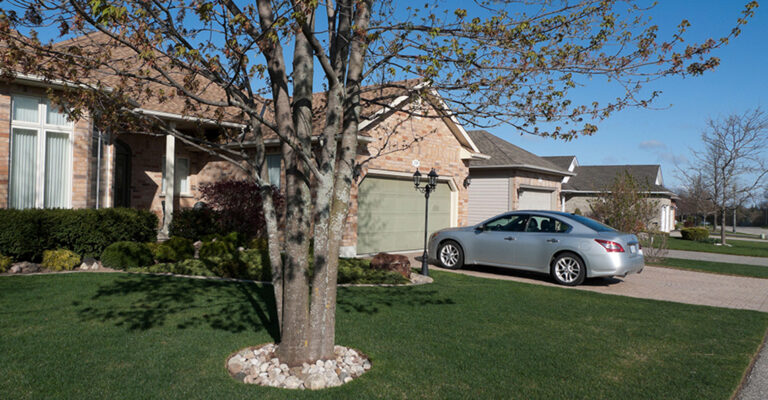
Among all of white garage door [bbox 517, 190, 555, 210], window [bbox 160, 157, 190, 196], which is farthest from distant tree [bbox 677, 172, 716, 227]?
window [bbox 160, 157, 190, 196]

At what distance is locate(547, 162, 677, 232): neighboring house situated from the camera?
117 ft

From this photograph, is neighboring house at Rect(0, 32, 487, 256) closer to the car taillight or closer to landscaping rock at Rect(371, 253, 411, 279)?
Result: landscaping rock at Rect(371, 253, 411, 279)

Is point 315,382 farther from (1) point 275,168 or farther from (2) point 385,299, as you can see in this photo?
(1) point 275,168

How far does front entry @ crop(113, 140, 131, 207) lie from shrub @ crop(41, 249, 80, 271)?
16.1 ft

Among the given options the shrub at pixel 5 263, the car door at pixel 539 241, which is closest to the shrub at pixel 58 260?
the shrub at pixel 5 263

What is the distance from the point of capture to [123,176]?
14617mm

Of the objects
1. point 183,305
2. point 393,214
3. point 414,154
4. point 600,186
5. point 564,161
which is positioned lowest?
point 183,305

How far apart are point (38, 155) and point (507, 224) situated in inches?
397

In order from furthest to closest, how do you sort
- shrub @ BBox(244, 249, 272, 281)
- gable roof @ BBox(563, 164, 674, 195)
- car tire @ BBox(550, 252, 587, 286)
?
1. gable roof @ BBox(563, 164, 674, 195)
2. car tire @ BBox(550, 252, 587, 286)
3. shrub @ BBox(244, 249, 272, 281)

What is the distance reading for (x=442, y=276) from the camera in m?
10.6

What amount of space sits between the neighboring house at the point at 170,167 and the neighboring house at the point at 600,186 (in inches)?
845

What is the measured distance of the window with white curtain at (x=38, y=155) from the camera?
1031 centimetres

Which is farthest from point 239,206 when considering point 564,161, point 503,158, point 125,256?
point 564,161

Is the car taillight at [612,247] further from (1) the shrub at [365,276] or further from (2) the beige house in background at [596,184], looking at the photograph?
(2) the beige house in background at [596,184]
